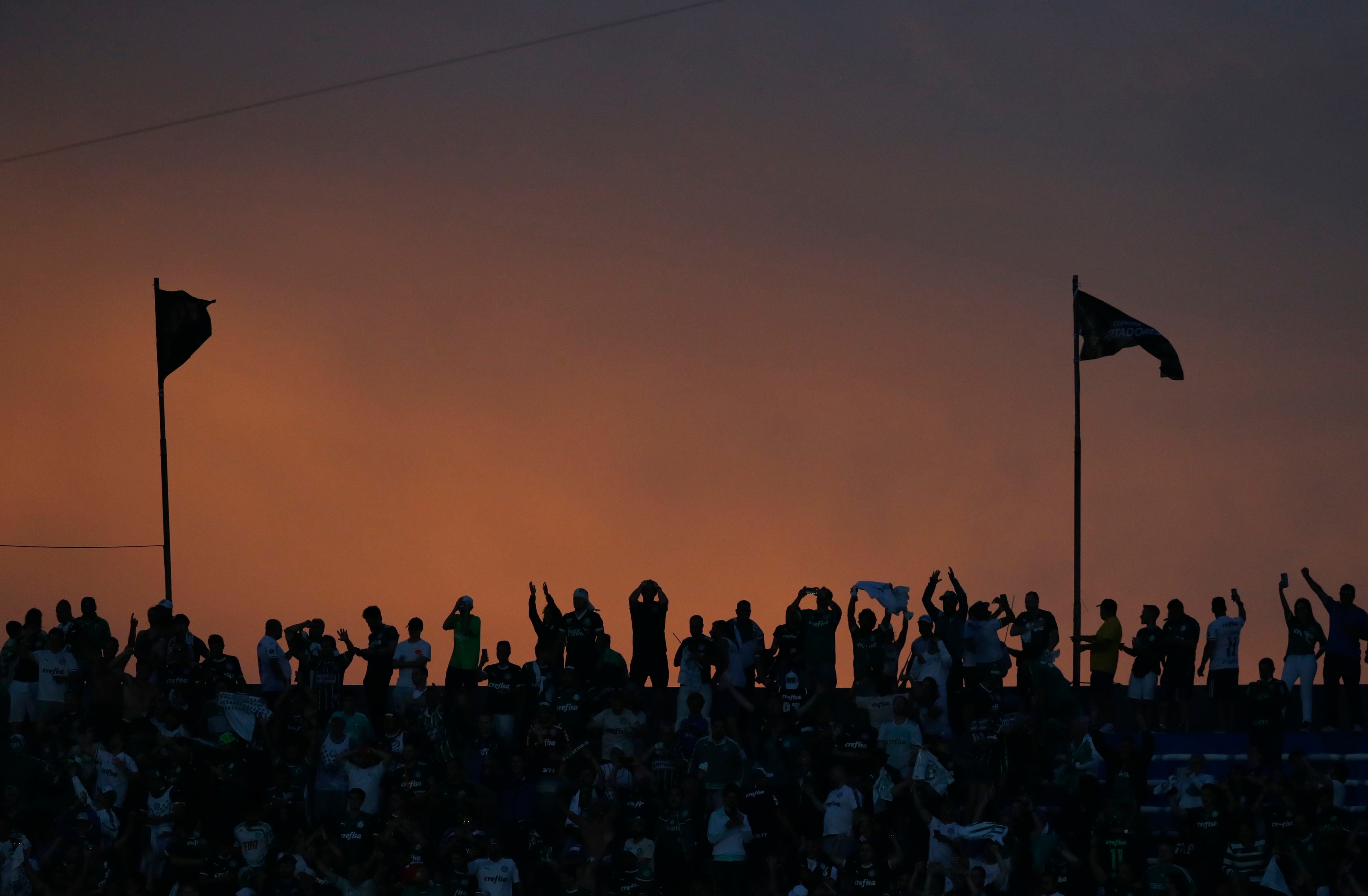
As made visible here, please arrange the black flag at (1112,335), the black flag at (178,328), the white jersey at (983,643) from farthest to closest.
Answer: the black flag at (178,328), the black flag at (1112,335), the white jersey at (983,643)

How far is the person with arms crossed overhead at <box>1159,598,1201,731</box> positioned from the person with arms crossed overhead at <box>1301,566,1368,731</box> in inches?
65.9

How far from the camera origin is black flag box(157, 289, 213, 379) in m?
31.1

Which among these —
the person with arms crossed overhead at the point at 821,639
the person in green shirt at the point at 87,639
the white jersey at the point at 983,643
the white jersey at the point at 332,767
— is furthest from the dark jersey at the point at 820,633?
the person in green shirt at the point at 87,639

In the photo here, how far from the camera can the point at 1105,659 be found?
25359 mm

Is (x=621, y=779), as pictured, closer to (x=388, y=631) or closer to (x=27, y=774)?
(x=388, y=631)

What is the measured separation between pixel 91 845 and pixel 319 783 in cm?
269

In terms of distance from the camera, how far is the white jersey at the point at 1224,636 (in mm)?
25203

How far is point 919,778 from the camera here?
2339cm

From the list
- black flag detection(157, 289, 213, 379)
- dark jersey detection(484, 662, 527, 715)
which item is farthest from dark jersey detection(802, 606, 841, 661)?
black flag detection(157, 289, 213, 379)

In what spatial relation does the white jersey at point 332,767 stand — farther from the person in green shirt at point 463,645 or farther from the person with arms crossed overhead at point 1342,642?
the person with arms crossed overhead at point 1342,642

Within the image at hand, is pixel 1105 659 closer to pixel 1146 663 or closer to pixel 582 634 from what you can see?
pixel 1146 663

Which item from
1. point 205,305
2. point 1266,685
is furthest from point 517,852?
point 205,305

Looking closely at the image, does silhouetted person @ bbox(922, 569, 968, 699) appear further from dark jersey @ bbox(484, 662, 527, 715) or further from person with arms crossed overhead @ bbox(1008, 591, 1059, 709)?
dark jersey @ bbox(484, 662, 527, 715)

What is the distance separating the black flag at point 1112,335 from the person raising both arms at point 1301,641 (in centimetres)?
456
